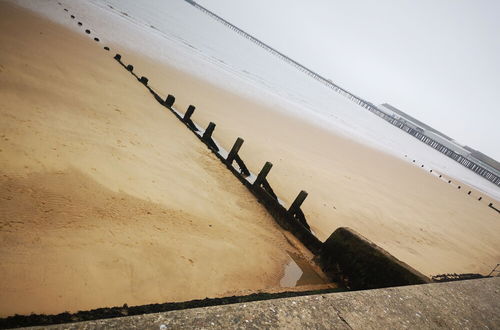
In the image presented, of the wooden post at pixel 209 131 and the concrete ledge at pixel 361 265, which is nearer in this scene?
the concrete ledge at pixel 361 265

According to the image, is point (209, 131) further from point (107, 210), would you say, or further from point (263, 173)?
point (107, 210)

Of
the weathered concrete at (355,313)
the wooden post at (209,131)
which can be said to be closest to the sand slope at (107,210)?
the wooden post at (209,131)

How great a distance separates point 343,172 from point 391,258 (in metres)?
10.5

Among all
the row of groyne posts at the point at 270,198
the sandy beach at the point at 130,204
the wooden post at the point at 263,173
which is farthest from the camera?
the wooden post at the point at 263,173

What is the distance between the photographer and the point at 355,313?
2.52 metres

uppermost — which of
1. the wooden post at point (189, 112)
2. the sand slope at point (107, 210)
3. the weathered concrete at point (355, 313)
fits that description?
the weathered concrete at point (355, 313)

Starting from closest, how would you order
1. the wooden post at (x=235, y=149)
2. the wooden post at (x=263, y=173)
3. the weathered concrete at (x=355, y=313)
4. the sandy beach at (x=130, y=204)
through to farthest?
the weathered concrete at (x=355, y=313), the sandy beach at (x=130, y=204), the wooden post at (x=263, y=173), the wooden post at (x=235, y=149)

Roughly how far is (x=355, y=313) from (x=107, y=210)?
3.94 metres

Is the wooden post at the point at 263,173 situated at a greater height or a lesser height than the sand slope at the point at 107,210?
greater

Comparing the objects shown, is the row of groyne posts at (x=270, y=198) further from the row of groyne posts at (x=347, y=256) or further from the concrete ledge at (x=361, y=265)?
the concrete ledge at (x=361, y=265)

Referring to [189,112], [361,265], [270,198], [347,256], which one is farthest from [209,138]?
[361,265]

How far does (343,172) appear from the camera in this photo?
14.2m

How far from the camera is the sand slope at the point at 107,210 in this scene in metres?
3.42

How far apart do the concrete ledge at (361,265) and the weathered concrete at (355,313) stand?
0.45 m
